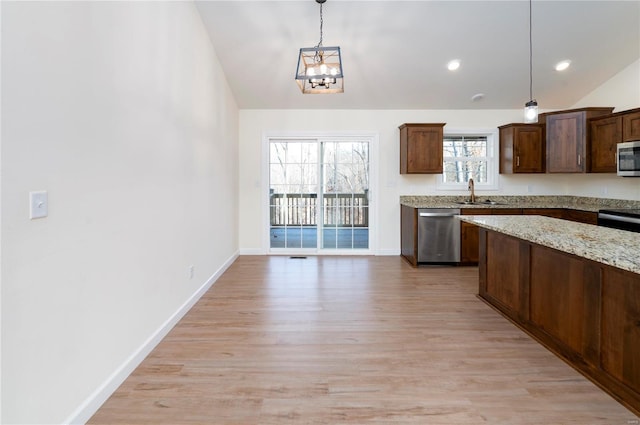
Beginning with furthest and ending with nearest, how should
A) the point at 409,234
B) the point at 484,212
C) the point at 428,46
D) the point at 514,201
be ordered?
the point at 514,201 → the point at 409,234 → the point at 484,212 → the point at 428,46

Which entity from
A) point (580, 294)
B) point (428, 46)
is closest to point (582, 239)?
point (580, 294)

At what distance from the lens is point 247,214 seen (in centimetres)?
601

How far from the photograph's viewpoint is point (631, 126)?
4309 mm

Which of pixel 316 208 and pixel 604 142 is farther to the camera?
pixel 316 208

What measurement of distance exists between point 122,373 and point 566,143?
5835 mm

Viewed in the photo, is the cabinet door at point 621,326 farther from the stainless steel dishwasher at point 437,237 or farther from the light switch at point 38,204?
the stainless steel dishwasher at point 437,237

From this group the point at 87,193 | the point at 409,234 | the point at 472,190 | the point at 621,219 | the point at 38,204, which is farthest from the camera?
the point at 472,190

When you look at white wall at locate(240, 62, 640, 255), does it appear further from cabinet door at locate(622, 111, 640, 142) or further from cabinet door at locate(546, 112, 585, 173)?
cabinet door at locate(622, 111, 640, 142)

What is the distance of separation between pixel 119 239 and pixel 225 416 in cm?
120

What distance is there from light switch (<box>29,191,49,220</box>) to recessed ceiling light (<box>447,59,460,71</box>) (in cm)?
470

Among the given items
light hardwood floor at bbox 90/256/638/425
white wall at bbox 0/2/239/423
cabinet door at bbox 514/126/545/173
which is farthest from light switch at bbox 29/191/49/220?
cabinet door at bbox 514/126/545/173

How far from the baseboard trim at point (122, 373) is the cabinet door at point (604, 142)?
532 cm

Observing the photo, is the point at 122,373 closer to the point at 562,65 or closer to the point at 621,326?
the point at 621,326

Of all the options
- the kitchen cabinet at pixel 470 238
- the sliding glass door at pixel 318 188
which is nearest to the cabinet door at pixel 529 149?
the kitchen cabinet at pixel 470 238
